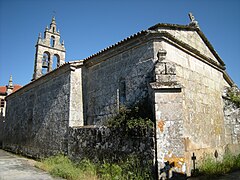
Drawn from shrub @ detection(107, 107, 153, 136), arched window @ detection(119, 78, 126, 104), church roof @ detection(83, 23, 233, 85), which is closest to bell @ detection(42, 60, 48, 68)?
church roof @ detection(83, 23, 233, 85)

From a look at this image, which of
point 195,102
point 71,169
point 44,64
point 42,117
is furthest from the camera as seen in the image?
point 44,64

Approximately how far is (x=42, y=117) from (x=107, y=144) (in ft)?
17.8

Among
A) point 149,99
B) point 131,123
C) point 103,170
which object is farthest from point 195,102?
point 103,170

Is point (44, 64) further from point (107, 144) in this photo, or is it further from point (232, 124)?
point (232, 124)

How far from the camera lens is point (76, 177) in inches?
214

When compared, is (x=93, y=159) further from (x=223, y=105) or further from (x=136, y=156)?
(x=223, y=105)

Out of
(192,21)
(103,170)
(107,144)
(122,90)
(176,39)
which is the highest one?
(192,21)

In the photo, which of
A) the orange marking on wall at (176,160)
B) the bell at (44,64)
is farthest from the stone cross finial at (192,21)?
the bell at (44,64)

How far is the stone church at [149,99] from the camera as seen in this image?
4703 millimetres

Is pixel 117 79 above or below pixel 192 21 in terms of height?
below

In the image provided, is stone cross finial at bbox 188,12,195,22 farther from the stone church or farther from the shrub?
the shrub

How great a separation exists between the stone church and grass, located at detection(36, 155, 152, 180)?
330mm

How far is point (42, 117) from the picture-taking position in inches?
383

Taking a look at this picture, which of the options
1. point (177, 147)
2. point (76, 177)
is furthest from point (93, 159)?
point (177, 147)
